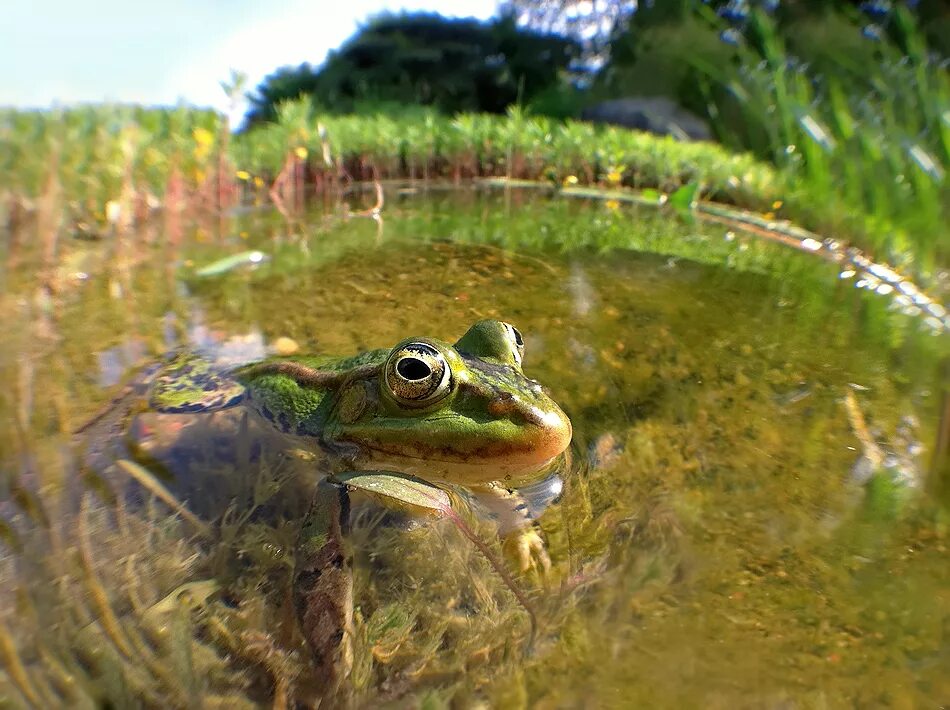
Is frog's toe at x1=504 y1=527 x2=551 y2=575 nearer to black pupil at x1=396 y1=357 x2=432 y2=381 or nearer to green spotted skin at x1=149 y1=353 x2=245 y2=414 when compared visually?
black pupil at x1=396 y1=357 x2=432 y2=381

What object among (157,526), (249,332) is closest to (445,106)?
(249,332)

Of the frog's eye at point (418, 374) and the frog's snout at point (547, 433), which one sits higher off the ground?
the frog's eye at point (418, 374)

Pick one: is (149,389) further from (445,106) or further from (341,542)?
(445,106)

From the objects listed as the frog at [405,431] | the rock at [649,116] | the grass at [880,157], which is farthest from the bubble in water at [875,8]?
the frog at [405,431]

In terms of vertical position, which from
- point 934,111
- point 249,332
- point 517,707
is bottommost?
point 249,332

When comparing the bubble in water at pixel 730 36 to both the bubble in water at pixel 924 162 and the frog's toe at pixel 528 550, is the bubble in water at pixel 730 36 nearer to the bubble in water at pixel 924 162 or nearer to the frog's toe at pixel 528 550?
the bubble in water at pixel 924 162

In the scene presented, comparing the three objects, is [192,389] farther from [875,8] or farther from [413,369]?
[875,8]

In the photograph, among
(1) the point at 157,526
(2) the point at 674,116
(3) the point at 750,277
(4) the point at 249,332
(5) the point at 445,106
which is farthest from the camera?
(5) the point at 445,106
